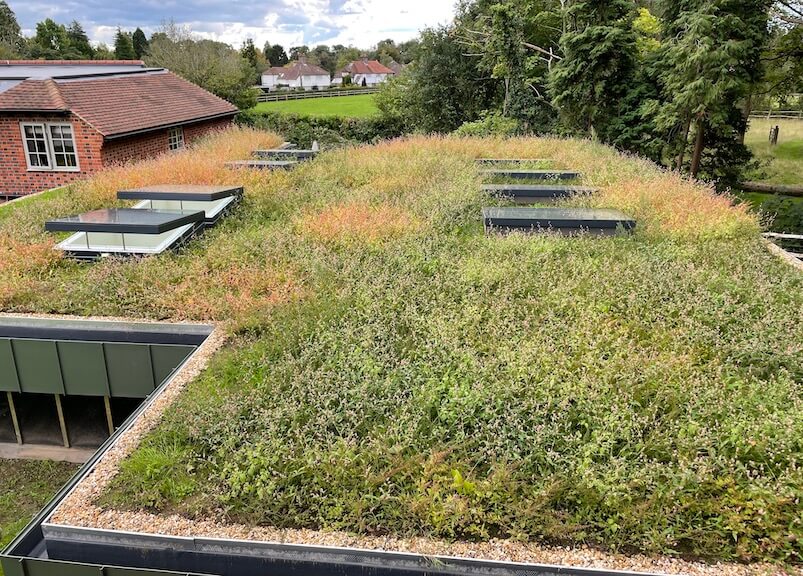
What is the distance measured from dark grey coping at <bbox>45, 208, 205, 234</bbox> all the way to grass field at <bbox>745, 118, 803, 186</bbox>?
1836cm

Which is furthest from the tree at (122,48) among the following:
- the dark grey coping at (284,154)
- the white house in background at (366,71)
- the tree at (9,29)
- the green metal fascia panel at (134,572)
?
the green metal fascia panel at (134,572)

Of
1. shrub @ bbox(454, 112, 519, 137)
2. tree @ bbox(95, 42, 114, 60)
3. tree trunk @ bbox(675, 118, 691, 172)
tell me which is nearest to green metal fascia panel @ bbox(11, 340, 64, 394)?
tree trunk @ bbox(675, 118, 691, 172)

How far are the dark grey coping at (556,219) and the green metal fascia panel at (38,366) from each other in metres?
5.81

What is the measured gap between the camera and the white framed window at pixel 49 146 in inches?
597

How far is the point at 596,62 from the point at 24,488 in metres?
17.8

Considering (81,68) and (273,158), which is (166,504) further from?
(81,68)

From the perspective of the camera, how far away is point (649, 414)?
4.25 meters

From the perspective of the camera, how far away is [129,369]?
5941mm

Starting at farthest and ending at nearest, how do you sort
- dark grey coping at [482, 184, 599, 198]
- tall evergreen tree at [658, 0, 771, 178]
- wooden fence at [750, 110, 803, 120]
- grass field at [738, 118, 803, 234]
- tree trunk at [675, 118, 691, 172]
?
wooden fence at [750, 110, 803, 120], tree trunk at [675, 118, 691, 172], tall evergreen tree at [658, 0, 771, 178], grass field at [738, 118, 803, 234], dark grey coping at [482, 184, 599, 198]

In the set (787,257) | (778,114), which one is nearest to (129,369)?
(787,257)

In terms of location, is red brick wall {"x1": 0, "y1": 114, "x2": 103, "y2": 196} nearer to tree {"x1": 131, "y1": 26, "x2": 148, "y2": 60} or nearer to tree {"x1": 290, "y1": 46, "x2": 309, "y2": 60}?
tree {"x1": 131, "y1": 26, "x2": 148, "y2": 60}

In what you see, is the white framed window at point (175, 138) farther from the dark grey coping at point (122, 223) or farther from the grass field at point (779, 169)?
the grass field at point (779, 169)

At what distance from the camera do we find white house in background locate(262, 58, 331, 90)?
224 ft

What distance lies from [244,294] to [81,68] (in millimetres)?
18426
